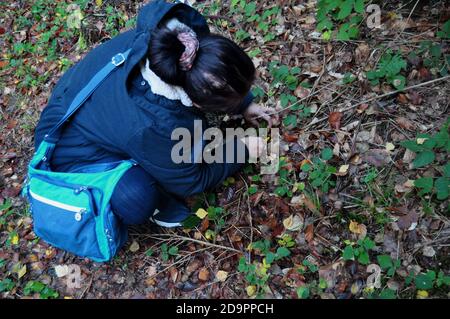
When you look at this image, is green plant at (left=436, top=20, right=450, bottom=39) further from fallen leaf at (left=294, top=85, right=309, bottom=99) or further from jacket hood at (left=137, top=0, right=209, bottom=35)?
jacket hood at (left=137, top=0, right=209, bottom=35)

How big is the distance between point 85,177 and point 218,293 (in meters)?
1.05

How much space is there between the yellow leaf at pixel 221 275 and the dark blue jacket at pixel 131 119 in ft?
1.76

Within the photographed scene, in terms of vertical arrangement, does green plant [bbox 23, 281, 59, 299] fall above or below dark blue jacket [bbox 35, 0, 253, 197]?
below

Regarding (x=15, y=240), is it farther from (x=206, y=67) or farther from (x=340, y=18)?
(x=340, y=18)

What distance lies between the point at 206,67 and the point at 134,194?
0.91 m

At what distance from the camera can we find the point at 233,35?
10.9ft

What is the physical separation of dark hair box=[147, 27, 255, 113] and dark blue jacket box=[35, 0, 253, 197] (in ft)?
0.59

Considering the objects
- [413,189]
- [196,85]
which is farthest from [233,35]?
[413,189]

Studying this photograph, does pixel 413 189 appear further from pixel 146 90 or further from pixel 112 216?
pixel 112 216

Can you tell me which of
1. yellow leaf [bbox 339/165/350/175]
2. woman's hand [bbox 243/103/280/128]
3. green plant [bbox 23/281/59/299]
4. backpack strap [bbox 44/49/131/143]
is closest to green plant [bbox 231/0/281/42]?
woman's hand [bbox 243/103/280/128]

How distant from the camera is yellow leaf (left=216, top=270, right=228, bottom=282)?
246cm

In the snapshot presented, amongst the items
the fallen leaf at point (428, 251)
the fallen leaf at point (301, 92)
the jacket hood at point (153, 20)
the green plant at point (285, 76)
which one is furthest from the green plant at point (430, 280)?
the jacket hood at point (153, 20)

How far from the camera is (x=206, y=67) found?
5.87 ft

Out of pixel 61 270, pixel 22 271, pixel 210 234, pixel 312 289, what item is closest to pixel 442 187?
pixel 312 289
